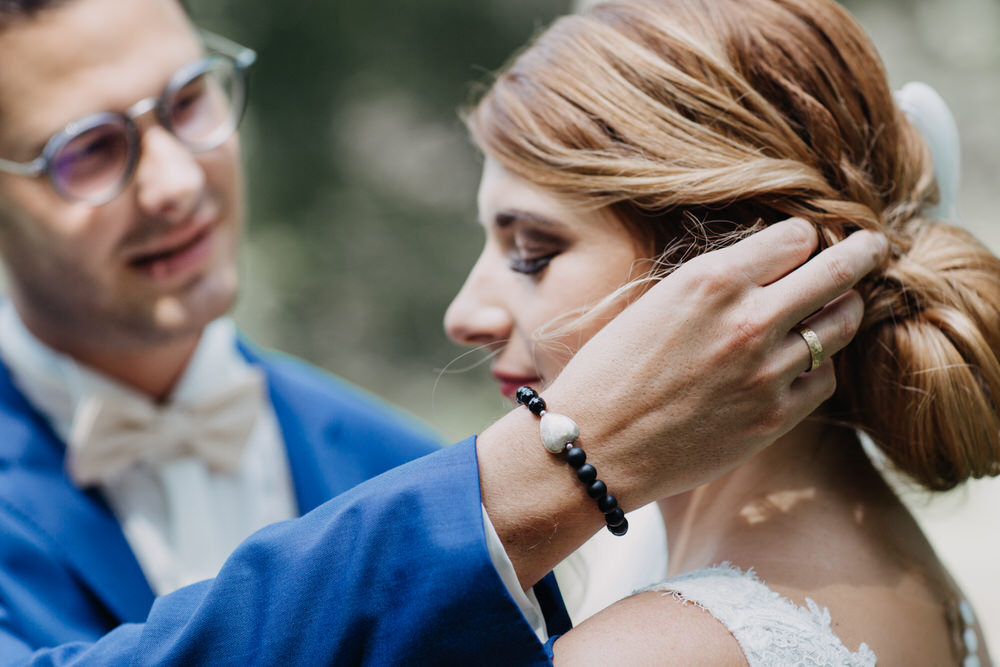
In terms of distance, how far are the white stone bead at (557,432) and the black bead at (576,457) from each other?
1cm

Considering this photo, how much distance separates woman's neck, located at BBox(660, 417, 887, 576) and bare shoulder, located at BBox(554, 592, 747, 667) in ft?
0.78

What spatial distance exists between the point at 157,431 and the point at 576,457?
1.62 metres

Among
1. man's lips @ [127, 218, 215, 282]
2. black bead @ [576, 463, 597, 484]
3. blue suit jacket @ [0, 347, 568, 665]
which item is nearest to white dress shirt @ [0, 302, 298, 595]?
man's lips @ [127, 218, 215, 282]

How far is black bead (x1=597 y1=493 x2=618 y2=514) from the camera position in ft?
4.19

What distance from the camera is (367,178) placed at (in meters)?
8.59

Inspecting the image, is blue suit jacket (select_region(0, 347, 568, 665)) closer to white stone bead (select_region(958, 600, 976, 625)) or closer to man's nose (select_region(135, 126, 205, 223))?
white stone bead (select_region(958, 600, 976, 625))

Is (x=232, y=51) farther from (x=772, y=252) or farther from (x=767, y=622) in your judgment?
(x=767, y=622)

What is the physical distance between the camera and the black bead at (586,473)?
127 cm

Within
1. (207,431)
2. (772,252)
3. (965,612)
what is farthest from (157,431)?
(965,612)

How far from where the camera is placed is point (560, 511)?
1.29 meters

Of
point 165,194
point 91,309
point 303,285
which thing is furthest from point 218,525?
point 303,285

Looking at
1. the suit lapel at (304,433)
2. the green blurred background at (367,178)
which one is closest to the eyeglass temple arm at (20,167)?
the suit lapel at (304,433)

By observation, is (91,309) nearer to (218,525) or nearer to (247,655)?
(218,525)

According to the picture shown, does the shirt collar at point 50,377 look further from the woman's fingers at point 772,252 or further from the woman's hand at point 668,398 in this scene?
the woman's fingers at point 772,252
